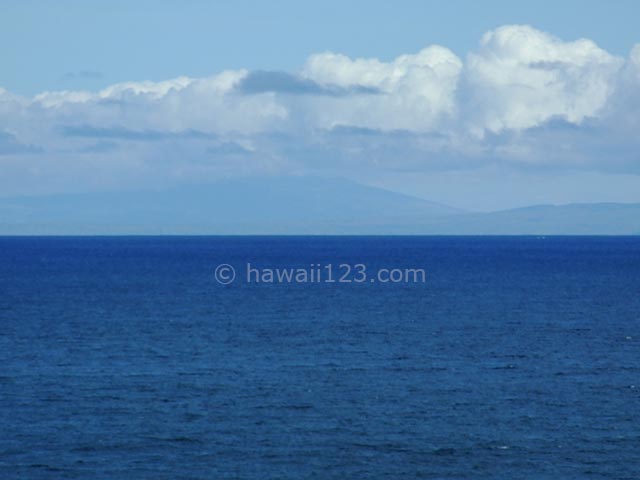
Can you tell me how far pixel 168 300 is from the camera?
371 ft

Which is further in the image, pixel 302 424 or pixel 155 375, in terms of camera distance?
pixel 155 375

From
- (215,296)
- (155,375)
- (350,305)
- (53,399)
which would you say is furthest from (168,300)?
(53,399)

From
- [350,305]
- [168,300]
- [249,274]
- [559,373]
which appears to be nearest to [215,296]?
[168,300]

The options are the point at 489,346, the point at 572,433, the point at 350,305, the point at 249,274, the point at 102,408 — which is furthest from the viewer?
the point at 249,274

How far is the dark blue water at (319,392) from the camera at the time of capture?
40.4 meters

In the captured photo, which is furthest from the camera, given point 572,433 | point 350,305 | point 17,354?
point 350,305

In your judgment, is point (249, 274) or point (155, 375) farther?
point (249, 274)

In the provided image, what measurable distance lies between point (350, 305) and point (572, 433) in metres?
64.6

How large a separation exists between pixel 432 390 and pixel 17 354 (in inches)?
1085

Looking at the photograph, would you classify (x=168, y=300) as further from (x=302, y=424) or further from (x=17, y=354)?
(x=302, y=424)

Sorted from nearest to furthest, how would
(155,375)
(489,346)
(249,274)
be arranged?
(155,375) → (489,346) → (249,274)

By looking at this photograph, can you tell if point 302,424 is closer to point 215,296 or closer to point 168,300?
point 168,300

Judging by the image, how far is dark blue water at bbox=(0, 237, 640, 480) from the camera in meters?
40.4

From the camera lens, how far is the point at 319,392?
174ft
